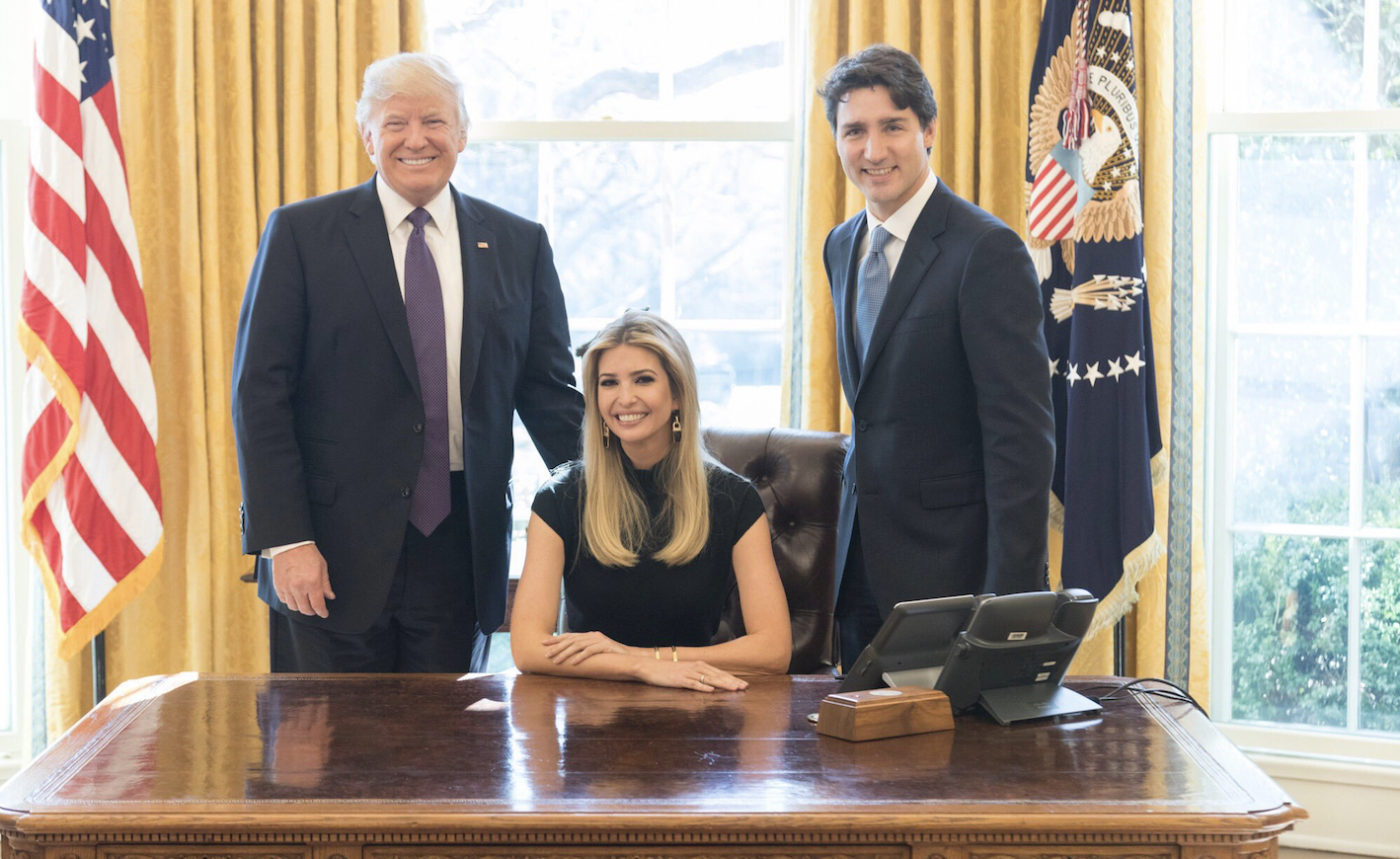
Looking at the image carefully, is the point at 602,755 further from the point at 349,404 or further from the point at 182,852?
the point at 349,404

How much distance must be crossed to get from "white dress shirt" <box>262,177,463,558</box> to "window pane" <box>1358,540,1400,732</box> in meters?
2.46

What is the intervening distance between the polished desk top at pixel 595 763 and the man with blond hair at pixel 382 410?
398mm

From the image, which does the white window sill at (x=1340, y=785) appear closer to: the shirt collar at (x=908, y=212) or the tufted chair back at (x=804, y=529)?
the tufted chair back at (x=804, y=529)

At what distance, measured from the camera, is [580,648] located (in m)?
1.94

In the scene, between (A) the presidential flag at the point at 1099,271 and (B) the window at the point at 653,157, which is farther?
(B) the window at the point at 653,157

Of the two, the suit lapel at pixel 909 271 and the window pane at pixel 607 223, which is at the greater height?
the window pane at pixel 607 223

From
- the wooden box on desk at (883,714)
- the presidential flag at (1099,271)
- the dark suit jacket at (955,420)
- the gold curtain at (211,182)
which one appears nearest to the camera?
the wooden box on desk at (883,714)

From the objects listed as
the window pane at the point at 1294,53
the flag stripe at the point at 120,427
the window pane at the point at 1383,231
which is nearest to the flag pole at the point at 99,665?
the flag stripe at the point at 120,427

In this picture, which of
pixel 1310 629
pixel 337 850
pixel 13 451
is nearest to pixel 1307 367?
pixel 1310 629

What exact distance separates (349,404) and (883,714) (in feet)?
3.85

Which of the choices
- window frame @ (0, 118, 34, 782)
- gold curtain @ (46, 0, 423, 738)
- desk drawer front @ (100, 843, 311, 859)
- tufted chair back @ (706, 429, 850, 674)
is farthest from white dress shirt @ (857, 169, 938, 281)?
window frame @ (0, 118, 34, 782)

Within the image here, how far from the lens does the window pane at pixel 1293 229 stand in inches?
125

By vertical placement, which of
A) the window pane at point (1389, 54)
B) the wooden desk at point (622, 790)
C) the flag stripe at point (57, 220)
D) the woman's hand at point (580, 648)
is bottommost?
the wooden desk at point (622, 790)

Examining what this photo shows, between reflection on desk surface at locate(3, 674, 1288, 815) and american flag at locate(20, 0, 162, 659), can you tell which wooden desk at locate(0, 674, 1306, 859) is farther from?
american flag at locate(20, 0, 162, 659)
